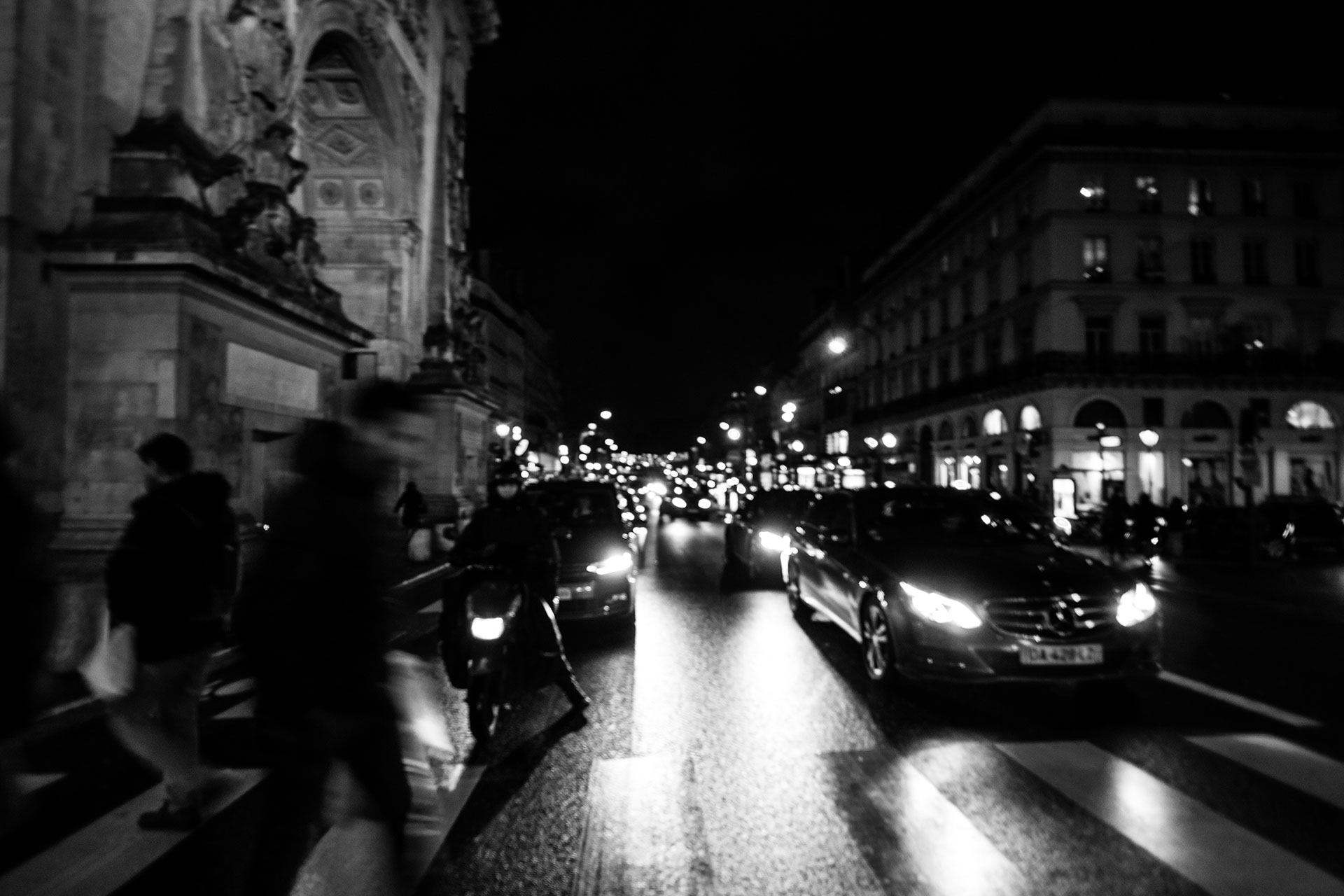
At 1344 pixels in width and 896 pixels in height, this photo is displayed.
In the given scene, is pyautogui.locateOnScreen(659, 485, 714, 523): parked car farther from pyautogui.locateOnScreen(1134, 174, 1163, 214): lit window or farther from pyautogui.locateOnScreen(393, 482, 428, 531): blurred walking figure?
pyautogui.locateOnScreen(393, 482, 428, 531): blurred walking figure

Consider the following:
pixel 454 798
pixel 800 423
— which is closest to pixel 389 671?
pixel 454 798

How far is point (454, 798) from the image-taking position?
4.78m

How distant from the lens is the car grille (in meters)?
6.27

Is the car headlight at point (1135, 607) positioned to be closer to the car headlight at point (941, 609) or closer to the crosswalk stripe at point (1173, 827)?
the car headlight at point (941, 609)

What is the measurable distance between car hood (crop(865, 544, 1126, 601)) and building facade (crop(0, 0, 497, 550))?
889 centimetres

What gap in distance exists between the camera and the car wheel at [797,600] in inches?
430

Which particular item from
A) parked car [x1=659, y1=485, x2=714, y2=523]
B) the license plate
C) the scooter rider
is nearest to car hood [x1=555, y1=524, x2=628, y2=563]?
the scooter rider

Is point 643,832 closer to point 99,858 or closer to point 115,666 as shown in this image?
point 99,858

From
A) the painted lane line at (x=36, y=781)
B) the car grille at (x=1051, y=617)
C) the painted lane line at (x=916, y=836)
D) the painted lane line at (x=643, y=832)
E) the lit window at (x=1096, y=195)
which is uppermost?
the lit window at (x=1096, y=195)

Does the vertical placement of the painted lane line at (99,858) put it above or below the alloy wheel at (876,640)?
below

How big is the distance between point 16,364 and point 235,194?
4.45 metres

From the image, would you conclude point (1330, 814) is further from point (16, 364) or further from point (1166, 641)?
point (16, 364)

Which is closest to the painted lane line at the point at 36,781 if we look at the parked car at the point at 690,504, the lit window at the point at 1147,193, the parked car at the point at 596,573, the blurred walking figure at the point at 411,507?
the parked car at the point at 596,573

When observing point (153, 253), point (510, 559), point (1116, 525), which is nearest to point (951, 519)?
point (510, 559)
